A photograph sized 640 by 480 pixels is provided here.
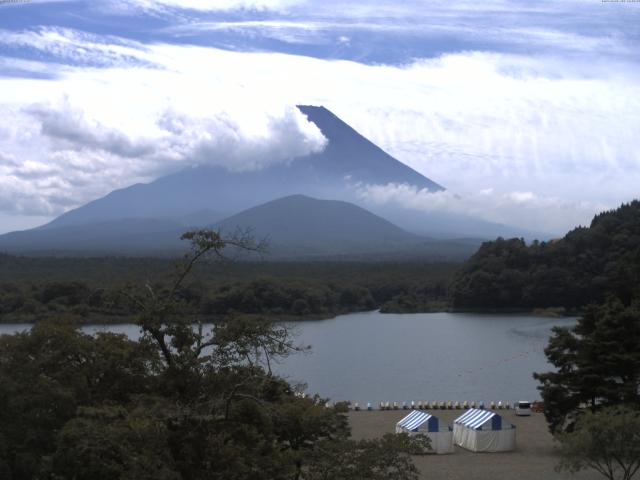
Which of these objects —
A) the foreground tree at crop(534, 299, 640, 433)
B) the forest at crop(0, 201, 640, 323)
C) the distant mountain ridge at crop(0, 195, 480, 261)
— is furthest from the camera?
the distant mountain ridge at crop(0, 195, 480, 261)

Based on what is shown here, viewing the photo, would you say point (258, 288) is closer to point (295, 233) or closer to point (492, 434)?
point (492, 434)

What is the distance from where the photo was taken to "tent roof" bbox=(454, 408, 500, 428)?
14203mm

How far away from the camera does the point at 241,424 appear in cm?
642

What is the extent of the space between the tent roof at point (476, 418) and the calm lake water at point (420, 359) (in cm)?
290

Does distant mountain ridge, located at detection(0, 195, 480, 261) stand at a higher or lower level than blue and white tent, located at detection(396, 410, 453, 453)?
higher

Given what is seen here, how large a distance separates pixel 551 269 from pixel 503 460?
31.4 m

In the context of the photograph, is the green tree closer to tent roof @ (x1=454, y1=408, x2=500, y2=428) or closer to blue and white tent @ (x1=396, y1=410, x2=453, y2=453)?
blue and white tent @ (x1=396, y1=410, x2=453, y2=453)

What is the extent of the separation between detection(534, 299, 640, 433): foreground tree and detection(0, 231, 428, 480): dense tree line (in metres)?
6.96

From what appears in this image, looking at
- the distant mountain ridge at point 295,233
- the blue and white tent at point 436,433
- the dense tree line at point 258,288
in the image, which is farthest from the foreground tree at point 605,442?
the distant mountain ridge at point 295,233

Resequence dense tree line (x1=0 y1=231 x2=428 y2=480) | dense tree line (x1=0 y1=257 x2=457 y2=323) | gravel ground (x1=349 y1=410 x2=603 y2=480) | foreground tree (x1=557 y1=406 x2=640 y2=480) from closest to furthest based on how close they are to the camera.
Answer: dense tree line (x1=0 y1=231 x2=428 y2=480) < foreground tree (x1=557 y1=406 x2=640 y2=480) < gravel ground (x1=349 y1=410 x2=603 y2=480) < dense tree line (x1=0 y1=257 x2=457 y2=323)

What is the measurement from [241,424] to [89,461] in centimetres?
104

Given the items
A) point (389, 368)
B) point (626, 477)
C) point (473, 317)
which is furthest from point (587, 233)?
point (626, 477)

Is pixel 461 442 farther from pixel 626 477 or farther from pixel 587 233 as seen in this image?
pixel 587 233

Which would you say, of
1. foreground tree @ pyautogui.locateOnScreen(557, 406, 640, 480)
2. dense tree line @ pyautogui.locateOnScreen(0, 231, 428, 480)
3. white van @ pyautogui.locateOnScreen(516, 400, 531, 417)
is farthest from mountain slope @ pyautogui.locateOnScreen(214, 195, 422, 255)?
dense tree line @ pyautogui.locateOnScreen(0, 231, 428, 480)
